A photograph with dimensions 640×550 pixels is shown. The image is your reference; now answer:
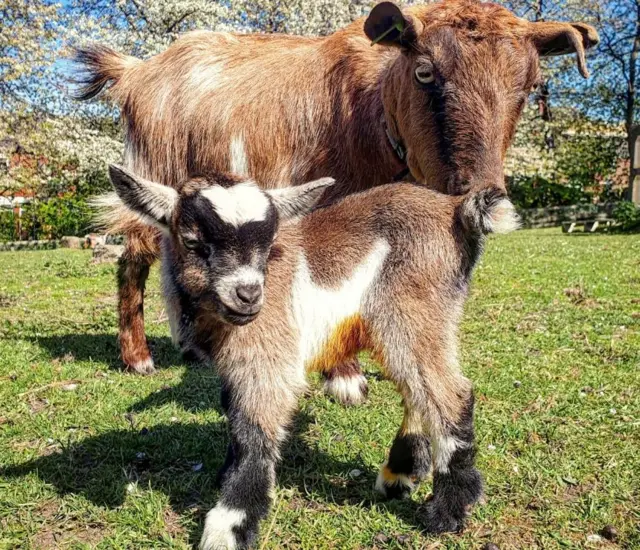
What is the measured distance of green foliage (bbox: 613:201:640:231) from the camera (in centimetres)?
1819

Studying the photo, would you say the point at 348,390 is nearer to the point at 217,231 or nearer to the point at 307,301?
the point at 307,301

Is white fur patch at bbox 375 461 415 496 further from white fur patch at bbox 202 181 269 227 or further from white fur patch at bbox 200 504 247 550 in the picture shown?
white fur patch at bbox 202 181 269 227

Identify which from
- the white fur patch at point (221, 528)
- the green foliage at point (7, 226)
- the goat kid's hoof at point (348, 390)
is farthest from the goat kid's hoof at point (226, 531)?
the green foliage at point (7, 226)

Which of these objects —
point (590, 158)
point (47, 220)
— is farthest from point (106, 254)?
point (590, 158)

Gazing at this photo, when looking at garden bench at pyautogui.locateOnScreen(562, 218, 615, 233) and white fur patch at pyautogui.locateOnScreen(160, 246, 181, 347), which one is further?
garden bench at pyautogui.locateOnScreen(562, 218, 615, 233)

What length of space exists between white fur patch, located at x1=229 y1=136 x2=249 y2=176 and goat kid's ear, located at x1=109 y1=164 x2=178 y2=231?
1.57 m

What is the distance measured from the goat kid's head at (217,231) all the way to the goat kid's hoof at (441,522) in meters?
1.23

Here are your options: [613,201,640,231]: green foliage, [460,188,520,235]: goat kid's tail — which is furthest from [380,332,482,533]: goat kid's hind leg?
[613,201,640,231]: green foliage

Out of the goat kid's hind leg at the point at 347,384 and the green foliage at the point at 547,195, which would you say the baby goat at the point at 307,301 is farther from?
the green foliage at the point at 547,195

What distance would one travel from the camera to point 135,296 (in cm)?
564

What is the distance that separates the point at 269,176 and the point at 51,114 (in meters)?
21.3

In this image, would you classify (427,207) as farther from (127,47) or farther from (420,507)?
(127,47)

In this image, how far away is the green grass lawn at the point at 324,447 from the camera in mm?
2936

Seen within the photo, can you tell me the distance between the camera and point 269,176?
14.3 feet
